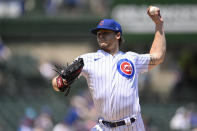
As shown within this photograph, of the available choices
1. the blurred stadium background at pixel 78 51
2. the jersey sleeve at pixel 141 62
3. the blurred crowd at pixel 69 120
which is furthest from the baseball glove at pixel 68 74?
the blurred stadium background at pixel 78 51

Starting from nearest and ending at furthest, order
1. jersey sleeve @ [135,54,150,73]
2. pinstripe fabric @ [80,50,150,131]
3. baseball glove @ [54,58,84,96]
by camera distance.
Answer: baseball glove @ [54,58,84,96] < pinstripe fabric @ [80,50,150,131] < jersey sleeve @ [135,54,150,73]

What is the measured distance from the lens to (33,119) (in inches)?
374

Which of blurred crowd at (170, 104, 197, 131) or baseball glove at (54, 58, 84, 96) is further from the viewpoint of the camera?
blurred crowd at (170, 104, 197, 131)

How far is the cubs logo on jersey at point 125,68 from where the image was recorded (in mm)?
4098

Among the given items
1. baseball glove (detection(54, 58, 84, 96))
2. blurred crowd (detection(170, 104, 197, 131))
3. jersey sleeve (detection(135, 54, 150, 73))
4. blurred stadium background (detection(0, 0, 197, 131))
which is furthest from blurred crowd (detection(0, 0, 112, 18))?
baseball glove (detection(54, 58, 84, 96))

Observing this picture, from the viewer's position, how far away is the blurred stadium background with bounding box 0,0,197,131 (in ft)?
37.2

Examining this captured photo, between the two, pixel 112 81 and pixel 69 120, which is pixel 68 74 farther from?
pixel 69 120

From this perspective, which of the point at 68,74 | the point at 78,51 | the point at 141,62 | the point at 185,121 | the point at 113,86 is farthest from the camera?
the point at 78,51

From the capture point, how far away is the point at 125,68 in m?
4.11

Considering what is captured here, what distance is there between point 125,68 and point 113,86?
0.19 m

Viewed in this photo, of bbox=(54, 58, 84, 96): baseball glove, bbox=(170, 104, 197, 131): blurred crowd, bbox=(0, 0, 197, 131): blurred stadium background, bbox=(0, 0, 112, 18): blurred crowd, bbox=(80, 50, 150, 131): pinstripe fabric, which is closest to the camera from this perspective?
bbox=(54, 58, 84, 96): baseball glove

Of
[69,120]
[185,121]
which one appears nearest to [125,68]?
[69,120]

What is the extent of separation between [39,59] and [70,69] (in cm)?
988

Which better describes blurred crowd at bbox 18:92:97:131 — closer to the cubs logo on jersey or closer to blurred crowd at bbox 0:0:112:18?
blurred crowd at bbox 0:0:112:18
